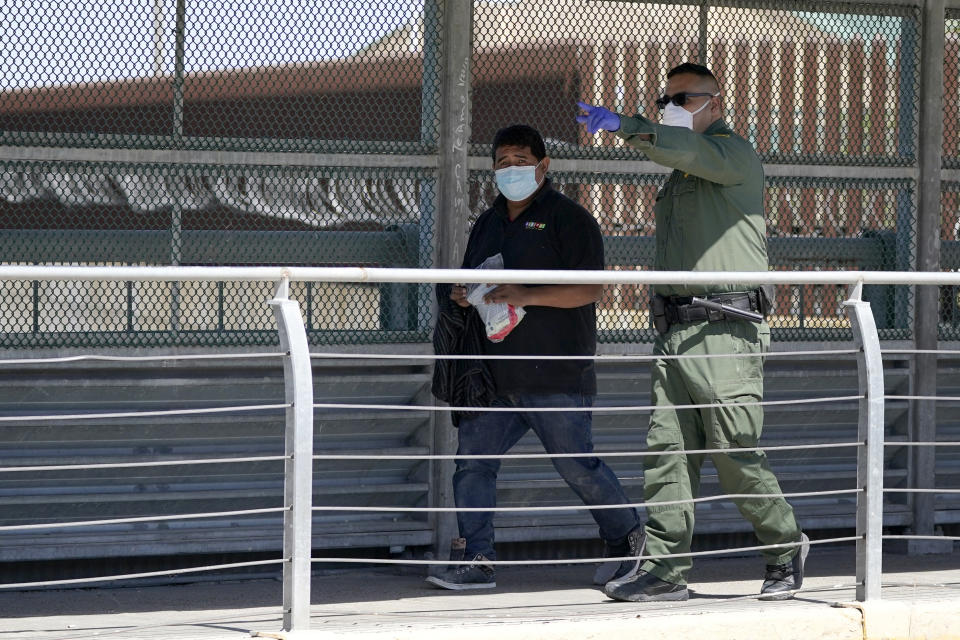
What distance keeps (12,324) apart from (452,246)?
6.12 ft

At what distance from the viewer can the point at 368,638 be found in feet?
14.9

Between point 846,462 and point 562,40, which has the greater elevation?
point 562,40

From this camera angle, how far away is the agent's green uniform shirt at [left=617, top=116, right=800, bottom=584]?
5.23m

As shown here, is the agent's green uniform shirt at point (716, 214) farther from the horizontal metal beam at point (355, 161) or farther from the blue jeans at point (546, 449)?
the horizontal metal beam at point (355, 161)

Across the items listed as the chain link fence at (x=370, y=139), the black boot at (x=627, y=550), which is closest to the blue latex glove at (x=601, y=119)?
the chain link fence at (x=370, y=139)

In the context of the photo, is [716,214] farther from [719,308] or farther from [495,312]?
[495,312]

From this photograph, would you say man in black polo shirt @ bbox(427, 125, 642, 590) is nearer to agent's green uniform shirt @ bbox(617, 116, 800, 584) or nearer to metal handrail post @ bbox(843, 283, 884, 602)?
agent's green uniform shirt @ bbox(617, 116, 800, 584)

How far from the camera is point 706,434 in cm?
532

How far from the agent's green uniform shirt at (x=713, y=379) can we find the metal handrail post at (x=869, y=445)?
37 centimetres

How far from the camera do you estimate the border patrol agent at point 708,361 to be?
206 inches

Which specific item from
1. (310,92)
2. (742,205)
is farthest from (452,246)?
(742,205)

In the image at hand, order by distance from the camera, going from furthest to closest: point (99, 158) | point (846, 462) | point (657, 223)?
1. point (846, 462)
2. point (99, 158)
3. point (657, 223)

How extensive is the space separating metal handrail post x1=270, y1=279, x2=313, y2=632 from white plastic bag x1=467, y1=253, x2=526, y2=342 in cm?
134

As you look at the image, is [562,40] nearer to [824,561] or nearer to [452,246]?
[452,246]
